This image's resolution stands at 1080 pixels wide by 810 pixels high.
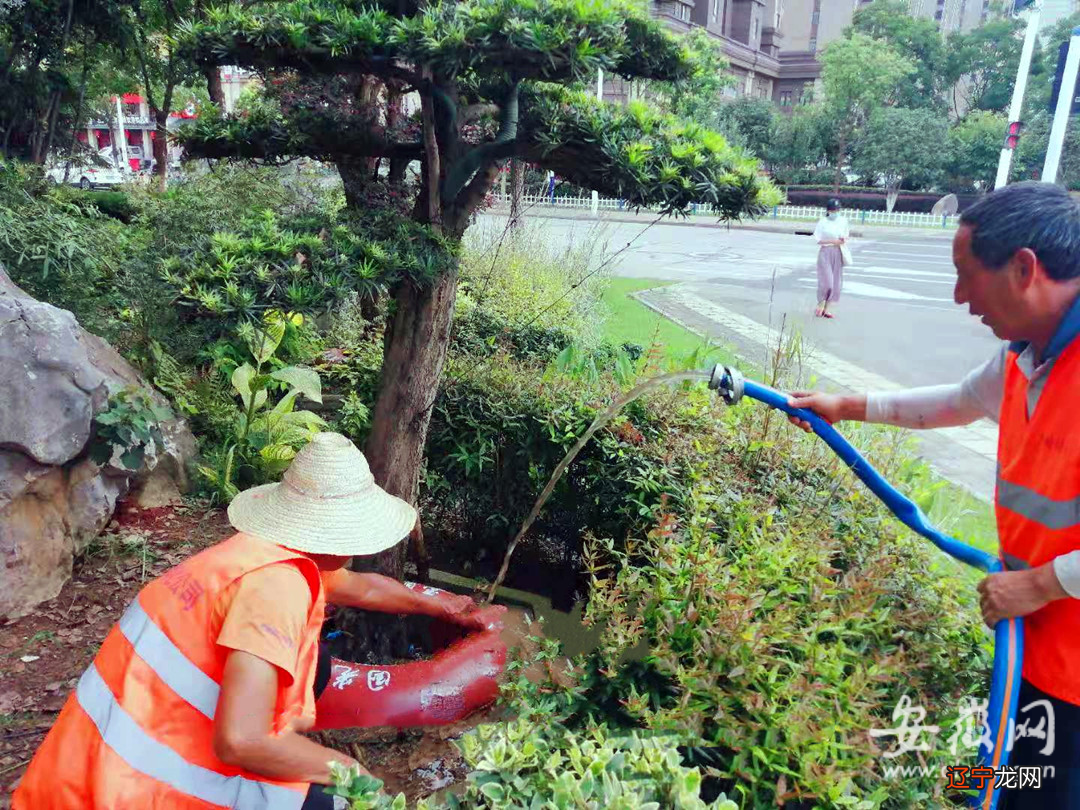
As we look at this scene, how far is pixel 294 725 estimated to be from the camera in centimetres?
174

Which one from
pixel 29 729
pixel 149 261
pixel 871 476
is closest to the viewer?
pixel 871 476

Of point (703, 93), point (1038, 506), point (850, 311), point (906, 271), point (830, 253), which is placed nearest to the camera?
point (1038, 506)

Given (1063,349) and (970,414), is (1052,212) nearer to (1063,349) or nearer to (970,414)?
(1063,349)

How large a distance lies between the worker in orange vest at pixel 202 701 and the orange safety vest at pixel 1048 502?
4.75 ft

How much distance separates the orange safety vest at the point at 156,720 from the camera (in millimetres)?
1518

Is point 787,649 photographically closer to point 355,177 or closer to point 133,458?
point 133,458

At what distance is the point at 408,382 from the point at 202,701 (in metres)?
1.58

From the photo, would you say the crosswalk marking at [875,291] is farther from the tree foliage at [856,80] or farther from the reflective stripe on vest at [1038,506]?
the tree foliage at [856,80]

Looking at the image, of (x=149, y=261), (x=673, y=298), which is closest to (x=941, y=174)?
(x=673, y=298)

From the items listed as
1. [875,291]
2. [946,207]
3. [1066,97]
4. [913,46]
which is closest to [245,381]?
[875,291]

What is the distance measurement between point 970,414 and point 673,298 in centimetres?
940

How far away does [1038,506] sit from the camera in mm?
1594

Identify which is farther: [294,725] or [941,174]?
[941,174]

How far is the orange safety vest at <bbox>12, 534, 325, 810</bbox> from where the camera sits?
1518 millimetres
